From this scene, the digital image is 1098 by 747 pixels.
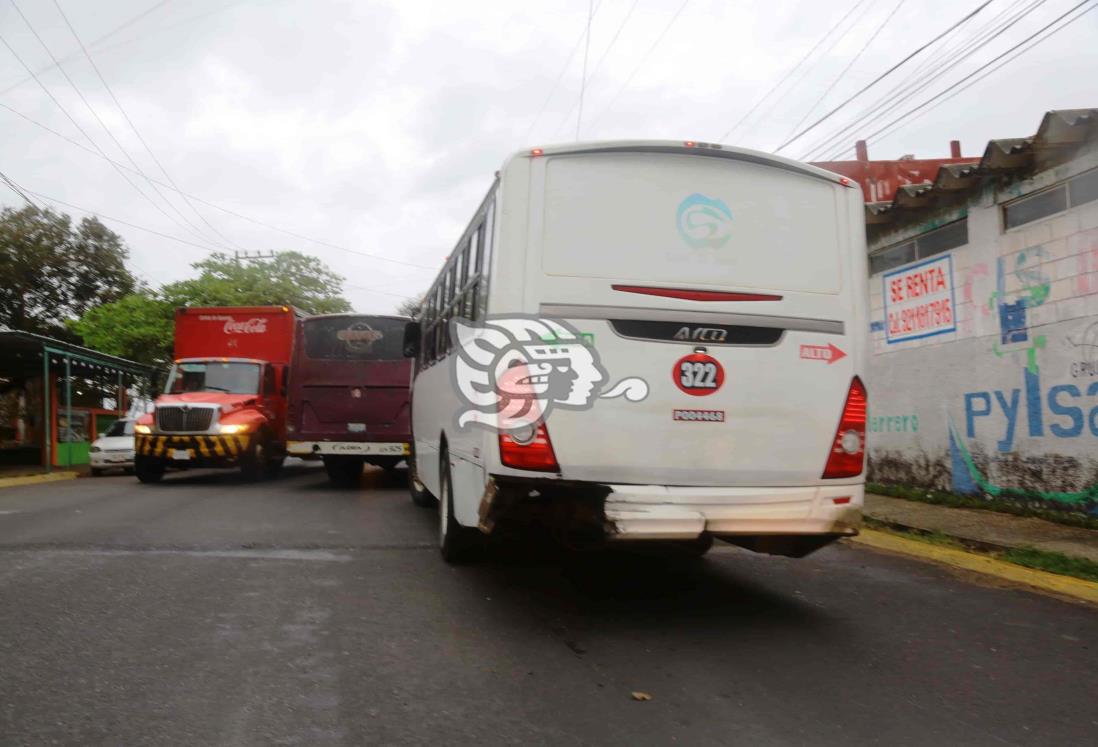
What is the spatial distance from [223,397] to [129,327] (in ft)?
74.4

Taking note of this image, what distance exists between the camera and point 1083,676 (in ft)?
13.9

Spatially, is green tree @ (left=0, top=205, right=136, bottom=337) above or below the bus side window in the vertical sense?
above

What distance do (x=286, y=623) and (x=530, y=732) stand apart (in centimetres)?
217

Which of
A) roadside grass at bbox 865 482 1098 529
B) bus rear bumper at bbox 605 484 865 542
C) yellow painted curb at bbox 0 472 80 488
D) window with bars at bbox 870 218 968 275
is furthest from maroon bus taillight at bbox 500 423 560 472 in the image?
yellow painted curb at bbox 0 472 80 488

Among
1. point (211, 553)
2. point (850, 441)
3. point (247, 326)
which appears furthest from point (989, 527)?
point (247, 326)

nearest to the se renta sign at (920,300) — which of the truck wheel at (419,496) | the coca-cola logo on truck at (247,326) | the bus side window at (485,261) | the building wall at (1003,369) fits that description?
the building wall at (1003,369)

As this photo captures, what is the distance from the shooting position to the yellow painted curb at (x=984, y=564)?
245 inches

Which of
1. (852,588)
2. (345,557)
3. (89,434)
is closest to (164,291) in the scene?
(89,434)

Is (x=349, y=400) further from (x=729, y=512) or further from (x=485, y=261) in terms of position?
(x=729, y=512)

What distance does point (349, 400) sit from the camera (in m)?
14.3

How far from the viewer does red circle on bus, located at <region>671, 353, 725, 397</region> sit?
197 inches

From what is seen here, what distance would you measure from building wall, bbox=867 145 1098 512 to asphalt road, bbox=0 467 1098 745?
9.97 ft

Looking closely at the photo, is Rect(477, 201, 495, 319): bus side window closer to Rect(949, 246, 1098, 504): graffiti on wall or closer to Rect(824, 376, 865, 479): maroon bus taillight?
Rect(824, 376, 865, 479): maroon bus taillight

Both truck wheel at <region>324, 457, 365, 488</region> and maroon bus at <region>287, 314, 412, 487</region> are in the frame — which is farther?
truck wheel at <region>324, 457, 365, 488</region>
